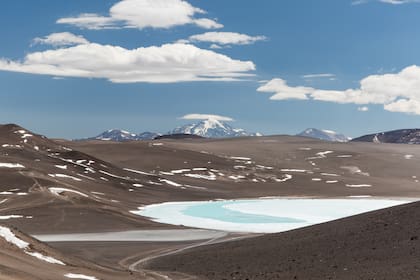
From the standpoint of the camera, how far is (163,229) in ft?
237

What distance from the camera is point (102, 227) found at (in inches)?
2872

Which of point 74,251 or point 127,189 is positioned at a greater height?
point 127,189

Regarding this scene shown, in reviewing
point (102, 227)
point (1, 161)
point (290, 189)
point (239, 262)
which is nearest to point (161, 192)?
point (1, 161)

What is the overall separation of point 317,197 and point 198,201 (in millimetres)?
33440

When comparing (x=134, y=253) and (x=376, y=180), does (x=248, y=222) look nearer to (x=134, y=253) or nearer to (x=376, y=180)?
(x=134, y=253)

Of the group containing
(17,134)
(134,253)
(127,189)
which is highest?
(17,134)

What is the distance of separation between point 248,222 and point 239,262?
43.7 meters

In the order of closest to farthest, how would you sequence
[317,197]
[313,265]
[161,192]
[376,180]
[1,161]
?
[313,265]
[1,161]
[161,192]
[317,197]
[376,180]

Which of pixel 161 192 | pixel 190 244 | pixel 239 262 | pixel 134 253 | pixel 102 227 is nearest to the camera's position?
pixel 239 262

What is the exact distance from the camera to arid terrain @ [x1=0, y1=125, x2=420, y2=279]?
3622 centimetres

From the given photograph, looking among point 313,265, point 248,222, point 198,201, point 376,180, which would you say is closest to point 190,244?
point 313,265

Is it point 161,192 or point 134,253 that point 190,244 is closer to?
point 134,253

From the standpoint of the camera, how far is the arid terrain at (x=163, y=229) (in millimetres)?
36225

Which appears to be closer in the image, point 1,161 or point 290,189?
point 1,161
